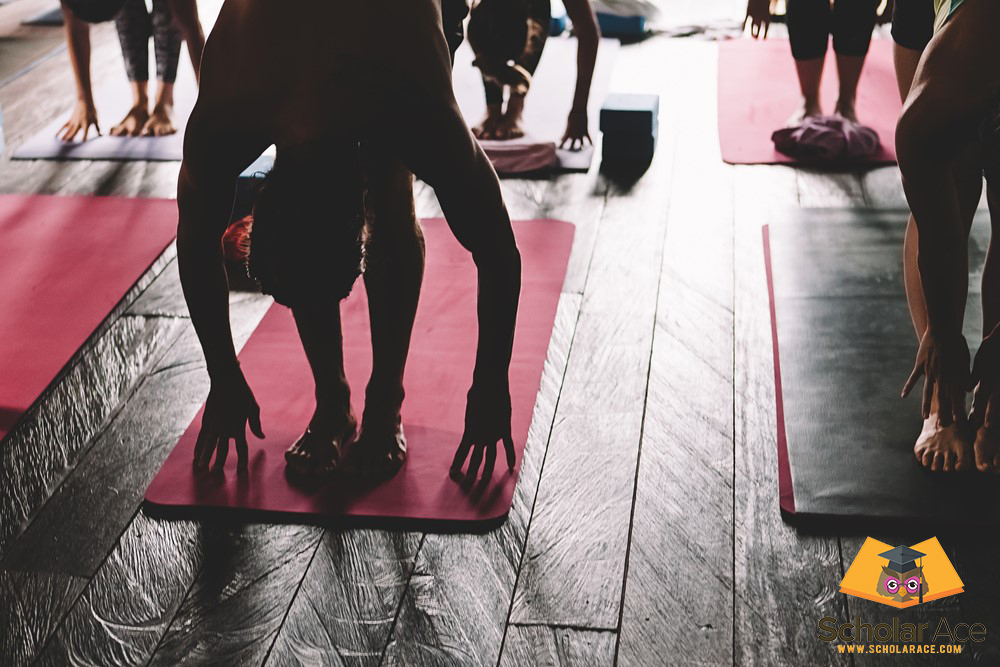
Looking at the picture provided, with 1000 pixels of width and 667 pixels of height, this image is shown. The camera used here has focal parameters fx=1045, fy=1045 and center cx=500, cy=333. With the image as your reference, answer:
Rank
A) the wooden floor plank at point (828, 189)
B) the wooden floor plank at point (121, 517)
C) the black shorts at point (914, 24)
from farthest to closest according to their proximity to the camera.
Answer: the wooden floor plank at point (828, 189)
the black shorts at point (914, 24)
the wooden floor plank at point (121, 517)

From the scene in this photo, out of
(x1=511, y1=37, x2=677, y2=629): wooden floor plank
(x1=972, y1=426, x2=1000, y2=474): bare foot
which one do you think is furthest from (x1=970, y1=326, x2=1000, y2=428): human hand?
(x1=511, y1=37, x2=677, y2=629): wooden floor plank

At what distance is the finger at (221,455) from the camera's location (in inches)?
71.0

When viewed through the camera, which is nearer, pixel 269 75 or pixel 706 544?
pixel 269 75

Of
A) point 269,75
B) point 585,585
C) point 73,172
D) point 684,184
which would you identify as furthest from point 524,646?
point 73,172

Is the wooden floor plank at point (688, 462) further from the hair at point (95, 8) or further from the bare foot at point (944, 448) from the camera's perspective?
the hair at point (95, 8)

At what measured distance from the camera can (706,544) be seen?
67.2 inches

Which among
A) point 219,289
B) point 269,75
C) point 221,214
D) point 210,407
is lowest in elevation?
point 210,407

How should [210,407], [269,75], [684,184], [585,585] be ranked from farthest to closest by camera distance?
[684,184]
[210,407]
[585,585]
[269,75]

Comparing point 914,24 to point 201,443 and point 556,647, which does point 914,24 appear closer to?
point 556,647

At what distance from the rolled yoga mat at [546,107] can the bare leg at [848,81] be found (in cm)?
77

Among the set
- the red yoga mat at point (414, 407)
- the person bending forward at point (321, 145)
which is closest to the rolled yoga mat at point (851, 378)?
the red yoga mat at point (414, 407)

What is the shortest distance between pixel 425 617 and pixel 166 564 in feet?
1.47

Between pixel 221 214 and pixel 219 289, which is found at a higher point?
pixel 221 214

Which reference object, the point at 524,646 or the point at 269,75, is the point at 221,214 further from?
the point at 524,646
